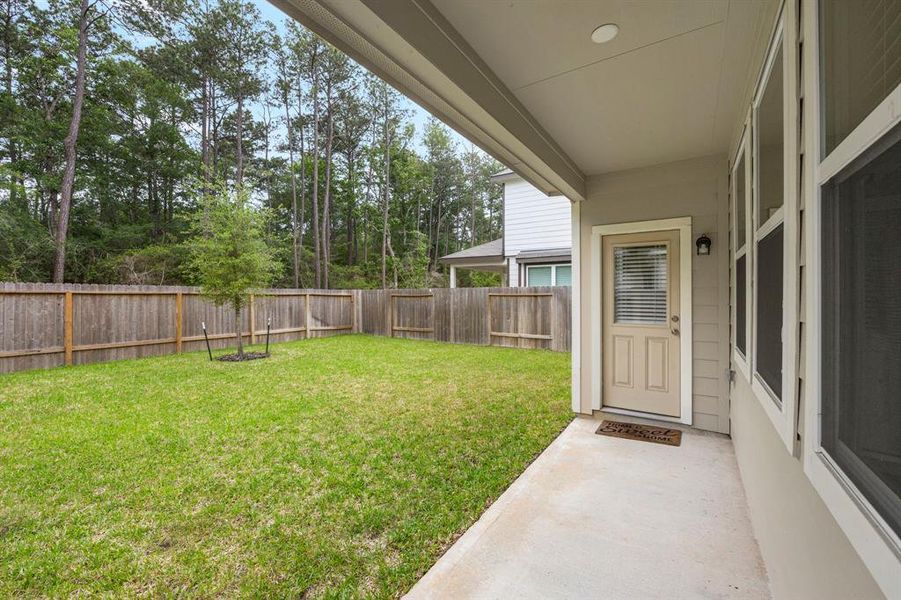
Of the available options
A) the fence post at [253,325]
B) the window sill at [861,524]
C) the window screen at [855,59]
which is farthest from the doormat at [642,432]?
the fence post at [253,325]

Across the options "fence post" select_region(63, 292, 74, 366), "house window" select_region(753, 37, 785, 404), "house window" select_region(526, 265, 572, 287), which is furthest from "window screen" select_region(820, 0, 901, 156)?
"fence post" select_region(63, 292, 74, 366)

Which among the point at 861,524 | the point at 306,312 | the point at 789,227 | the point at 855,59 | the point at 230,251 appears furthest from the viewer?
the point at 306,312

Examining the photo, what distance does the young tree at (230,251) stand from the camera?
7.51 m

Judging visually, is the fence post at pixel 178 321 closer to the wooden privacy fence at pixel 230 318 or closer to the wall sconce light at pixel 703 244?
A: the wooden privacy fence at pixel 230 318

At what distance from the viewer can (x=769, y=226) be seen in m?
1.71

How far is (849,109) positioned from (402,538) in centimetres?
236

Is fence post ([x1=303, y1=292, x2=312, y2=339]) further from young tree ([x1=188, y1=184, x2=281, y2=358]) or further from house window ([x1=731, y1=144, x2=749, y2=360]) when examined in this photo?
house window ([x1=731, y1=144, x2=749, y2=360])

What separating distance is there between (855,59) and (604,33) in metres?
1.27

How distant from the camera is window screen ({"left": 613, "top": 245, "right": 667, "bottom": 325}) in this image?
3859 mm

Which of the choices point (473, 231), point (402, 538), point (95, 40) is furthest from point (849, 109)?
point (473, 231)

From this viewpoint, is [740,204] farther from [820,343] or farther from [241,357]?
[241,357]

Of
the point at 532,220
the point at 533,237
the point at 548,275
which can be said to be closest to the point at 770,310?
the point at 548,275

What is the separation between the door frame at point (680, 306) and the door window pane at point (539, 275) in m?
6.30

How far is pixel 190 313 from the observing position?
840 cm
